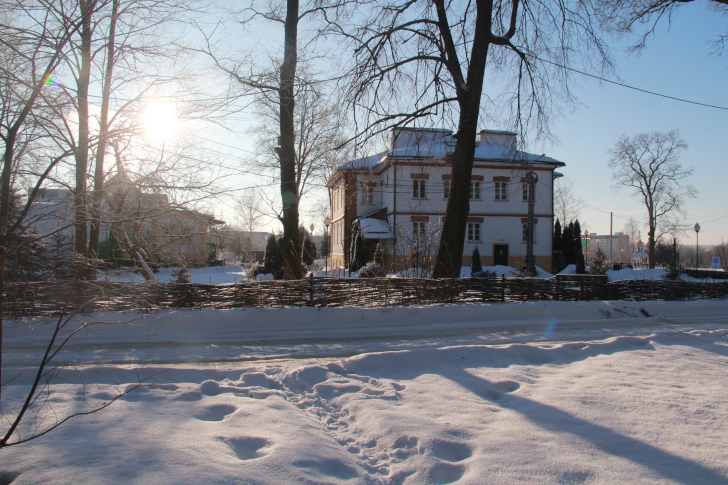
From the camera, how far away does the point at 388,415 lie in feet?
12.4

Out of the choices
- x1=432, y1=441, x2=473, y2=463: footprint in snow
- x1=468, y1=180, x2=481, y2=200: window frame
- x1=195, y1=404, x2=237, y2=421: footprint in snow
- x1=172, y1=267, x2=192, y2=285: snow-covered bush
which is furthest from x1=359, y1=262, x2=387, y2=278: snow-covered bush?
x1=468, y1=180, x2=481, y2=200: window frame

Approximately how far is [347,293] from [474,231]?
76.7 ft

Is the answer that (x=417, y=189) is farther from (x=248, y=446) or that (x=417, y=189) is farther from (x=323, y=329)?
(x=248, y=446)

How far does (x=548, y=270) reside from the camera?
33.1 m

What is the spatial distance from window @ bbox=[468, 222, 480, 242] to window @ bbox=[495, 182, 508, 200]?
253 cm

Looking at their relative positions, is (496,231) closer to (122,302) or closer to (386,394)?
(122,302)

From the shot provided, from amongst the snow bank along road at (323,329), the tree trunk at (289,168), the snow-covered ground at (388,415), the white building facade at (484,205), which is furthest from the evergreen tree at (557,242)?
the snow-covered ground at (388,415)

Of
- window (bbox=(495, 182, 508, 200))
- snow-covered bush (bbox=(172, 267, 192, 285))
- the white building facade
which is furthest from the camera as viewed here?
window (bbox=(495, 182, 508, 200))

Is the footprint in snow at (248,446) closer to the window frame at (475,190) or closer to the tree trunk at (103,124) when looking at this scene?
the tree trunk at (103,124)

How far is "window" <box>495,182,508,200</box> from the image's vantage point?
32.6 metres

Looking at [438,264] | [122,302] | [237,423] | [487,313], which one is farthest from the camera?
[438,264]

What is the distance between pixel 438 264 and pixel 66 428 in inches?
392

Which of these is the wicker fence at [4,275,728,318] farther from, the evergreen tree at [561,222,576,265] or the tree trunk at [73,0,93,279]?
the evergreen tree at [561,222,576,265]

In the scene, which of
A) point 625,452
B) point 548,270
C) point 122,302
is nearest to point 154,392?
point 625,452
